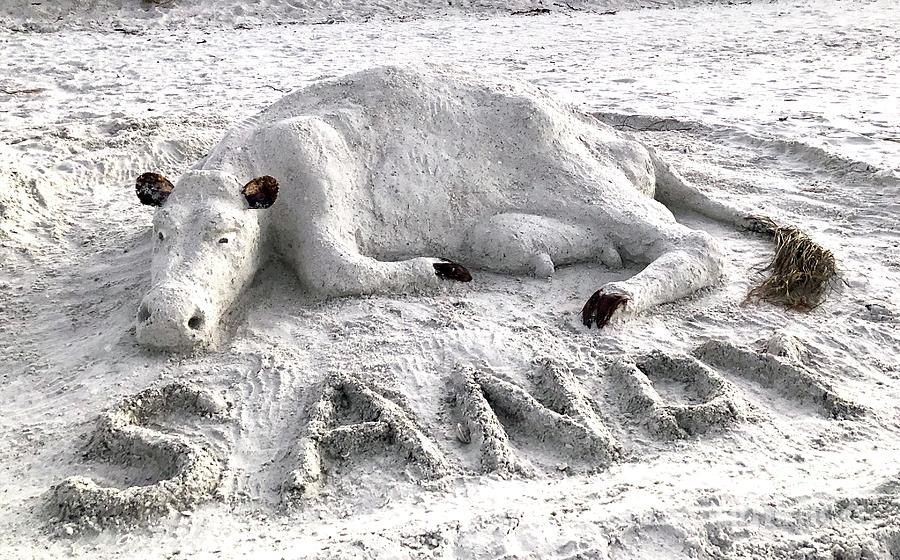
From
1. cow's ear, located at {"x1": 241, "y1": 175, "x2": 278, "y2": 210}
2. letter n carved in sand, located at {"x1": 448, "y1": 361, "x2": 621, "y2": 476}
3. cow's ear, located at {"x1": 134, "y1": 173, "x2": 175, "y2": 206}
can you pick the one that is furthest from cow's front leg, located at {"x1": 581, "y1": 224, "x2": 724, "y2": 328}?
cow's ear, located at {"x1": 134, "y1": 173, "x2": 175, "y2": 206}

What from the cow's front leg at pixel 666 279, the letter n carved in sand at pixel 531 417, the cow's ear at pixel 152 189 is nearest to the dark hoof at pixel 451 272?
the cow's front leg at pixel 666 279

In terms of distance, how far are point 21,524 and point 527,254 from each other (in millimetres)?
2629

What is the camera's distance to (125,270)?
4.26m

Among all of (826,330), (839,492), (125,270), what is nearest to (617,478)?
(839,492)

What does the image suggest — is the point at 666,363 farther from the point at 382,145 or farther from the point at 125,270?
the point at 125,270

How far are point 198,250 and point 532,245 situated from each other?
1719 millimetres

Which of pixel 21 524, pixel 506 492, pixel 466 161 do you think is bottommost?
pixel 21 524

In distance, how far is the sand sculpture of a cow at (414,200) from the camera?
371 centimetres

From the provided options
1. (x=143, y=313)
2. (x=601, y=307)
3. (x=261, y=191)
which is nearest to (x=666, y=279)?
(x=601, y=307)

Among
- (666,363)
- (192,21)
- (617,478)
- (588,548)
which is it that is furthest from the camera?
(192,21)

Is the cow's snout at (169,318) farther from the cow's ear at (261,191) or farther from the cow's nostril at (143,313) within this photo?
the cow's ear at (261,191)

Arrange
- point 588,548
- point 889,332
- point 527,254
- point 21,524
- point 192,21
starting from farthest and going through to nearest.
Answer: point 192,21 < point 527,254 < point 889,332 < point 21,524 < point 588,548

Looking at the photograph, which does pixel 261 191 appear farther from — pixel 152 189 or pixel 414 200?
pixel 414 200

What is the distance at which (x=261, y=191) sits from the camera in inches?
147
